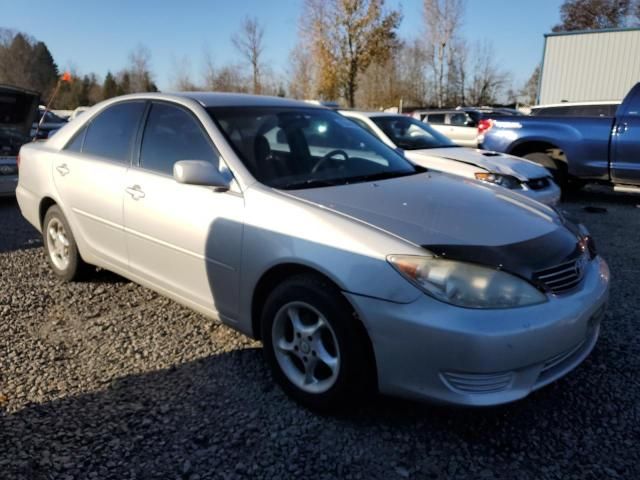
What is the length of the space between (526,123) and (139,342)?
7.45 m

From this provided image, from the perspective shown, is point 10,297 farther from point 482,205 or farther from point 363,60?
point 363,60

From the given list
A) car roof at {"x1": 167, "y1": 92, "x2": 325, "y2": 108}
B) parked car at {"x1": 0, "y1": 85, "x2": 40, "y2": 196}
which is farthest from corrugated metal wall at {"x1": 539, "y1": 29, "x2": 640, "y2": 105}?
car roof at {"x1": 167, "y1": 92, "x2": 325, "y2": 108}

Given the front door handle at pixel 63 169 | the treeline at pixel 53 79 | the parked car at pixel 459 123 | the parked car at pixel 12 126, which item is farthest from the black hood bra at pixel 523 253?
the treeline at pixel 53 79

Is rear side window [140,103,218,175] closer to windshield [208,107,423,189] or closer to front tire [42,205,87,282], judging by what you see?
windshield [208,107,423,189]

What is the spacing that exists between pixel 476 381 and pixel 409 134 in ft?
18.0

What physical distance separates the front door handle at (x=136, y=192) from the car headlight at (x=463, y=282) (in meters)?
1.86

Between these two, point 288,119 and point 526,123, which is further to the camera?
point 526,123

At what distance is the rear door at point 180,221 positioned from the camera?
2963mm

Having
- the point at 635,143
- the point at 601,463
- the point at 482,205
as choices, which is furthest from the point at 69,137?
the point at 635,143

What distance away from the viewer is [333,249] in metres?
2.46

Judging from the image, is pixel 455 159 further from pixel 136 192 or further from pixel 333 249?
pixel 333 249

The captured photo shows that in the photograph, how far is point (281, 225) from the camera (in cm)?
268

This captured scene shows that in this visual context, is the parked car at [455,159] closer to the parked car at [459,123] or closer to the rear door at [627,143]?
Answer: the rear door at [627,143]

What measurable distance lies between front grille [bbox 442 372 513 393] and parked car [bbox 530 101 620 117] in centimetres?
807
